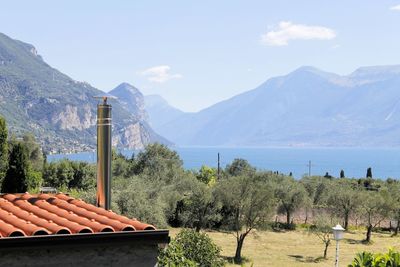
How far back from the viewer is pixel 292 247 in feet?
125

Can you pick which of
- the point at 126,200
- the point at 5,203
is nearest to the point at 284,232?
the point at 126,200

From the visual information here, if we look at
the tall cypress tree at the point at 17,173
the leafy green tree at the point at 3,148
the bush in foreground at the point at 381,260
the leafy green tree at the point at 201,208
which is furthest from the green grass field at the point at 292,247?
the bush in foreground at the point at 381,260

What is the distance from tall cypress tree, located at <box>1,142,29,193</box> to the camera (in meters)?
29.9

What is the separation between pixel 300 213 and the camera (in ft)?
173

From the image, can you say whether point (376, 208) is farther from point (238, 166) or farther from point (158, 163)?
point (238, 166)

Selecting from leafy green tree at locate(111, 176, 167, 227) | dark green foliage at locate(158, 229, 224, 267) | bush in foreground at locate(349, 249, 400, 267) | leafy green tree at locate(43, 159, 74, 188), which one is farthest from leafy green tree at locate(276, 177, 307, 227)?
bush in foreground at locate(349, 249, 400, 267)

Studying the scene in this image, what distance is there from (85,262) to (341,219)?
1840 inches

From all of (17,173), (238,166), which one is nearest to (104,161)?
(17,173)

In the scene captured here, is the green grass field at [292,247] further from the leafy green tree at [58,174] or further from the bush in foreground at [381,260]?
the leafy green tree at [58,174]

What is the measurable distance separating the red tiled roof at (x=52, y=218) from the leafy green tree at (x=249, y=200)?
29.2 metres

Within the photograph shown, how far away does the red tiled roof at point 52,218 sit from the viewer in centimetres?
518

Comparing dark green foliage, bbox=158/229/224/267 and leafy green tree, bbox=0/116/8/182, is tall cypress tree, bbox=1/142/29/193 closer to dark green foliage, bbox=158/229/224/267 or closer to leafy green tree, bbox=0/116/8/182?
leafy green tree, bbox=0/116/8/182

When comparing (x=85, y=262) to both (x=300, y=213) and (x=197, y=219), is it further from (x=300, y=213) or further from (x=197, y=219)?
(x=300, y=213)

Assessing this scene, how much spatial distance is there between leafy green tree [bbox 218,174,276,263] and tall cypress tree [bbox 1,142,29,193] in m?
14.2
